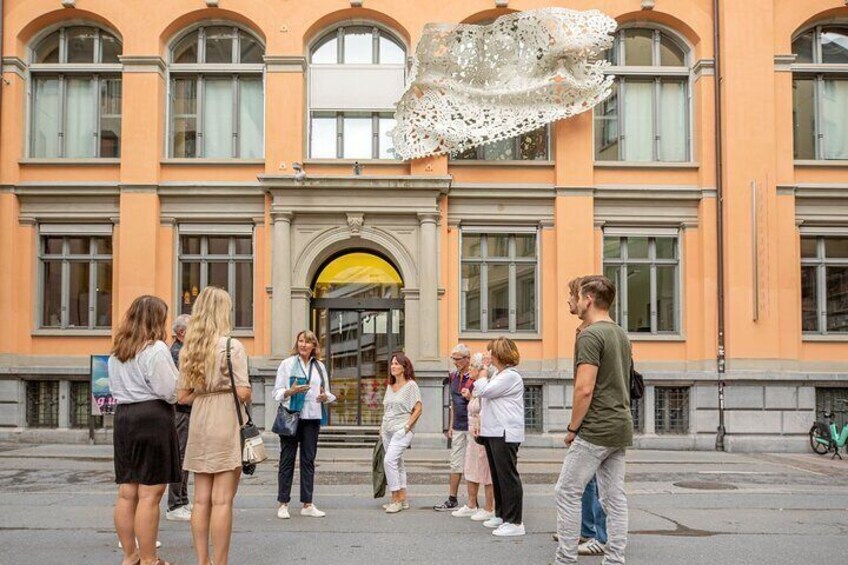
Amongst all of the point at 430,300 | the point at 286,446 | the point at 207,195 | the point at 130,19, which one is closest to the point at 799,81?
the point at 430,300

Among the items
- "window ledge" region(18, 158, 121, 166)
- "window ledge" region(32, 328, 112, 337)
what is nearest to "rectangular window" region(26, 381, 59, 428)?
"window ledge" region(32, 328, 112, 337)

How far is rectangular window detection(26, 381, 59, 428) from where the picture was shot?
2064 cm

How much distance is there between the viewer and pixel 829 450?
18906 mm

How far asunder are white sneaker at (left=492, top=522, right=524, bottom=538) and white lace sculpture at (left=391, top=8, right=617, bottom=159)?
12.5m

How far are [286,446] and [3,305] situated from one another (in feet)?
43.5

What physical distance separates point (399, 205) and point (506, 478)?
1182 cm

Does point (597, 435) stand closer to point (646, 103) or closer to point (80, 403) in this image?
point (646, 103)

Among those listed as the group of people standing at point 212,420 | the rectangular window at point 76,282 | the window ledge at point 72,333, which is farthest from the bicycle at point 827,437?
the rectangular window at point 76,282

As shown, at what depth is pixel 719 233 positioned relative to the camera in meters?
20.5

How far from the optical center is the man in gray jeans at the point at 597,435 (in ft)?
22.3

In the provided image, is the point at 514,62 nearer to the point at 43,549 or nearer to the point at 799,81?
the point at 799,81

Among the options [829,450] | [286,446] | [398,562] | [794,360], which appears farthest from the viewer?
[794,360]

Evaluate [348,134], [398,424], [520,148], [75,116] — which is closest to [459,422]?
[398,424]

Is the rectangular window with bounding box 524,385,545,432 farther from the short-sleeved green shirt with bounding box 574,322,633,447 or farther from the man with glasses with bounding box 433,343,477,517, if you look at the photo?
the short-sleeved green shirt with bounding box 574,322,633,447
